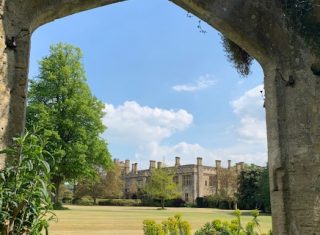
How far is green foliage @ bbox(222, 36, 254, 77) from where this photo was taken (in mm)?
7016

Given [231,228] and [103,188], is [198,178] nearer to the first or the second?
[103,188]

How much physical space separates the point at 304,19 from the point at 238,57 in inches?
59.7

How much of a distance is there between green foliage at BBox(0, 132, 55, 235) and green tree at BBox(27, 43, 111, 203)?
32177mm

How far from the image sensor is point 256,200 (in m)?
51.8

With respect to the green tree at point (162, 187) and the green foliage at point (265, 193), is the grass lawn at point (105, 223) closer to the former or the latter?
the green foliage at point (265, 193)

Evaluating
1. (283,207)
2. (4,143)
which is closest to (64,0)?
(4,143)

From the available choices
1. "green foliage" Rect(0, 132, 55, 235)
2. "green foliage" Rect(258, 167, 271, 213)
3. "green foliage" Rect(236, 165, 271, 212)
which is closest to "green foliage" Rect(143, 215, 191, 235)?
"green foliage" Rect(0, 132, 55, 235)

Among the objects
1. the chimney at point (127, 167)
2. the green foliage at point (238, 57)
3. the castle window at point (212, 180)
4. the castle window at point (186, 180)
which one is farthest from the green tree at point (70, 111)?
the chimney at point (127, 167)

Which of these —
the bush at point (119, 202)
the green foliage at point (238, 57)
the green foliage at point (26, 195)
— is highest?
the green foliage at point (238, 57)

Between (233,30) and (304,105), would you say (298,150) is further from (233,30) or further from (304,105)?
(233,30)

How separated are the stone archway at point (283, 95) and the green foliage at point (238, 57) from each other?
113 centimetres

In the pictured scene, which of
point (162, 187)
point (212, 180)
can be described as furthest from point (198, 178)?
point (162, 187)

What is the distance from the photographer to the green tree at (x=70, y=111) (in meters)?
34.9

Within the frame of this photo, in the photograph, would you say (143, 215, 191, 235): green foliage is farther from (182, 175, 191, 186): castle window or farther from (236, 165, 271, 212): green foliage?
(182, 175, 191, 186): castle window
